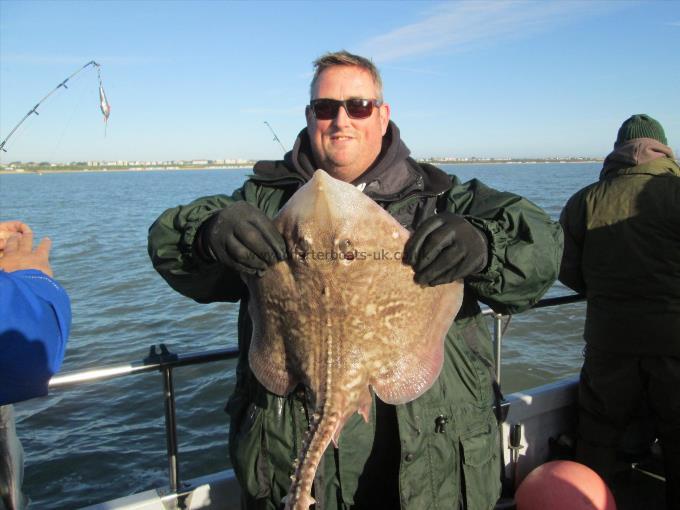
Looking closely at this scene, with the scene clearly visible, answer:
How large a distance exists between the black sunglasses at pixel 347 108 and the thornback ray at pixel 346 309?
679 millimetres

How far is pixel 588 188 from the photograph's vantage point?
4430 millimetres

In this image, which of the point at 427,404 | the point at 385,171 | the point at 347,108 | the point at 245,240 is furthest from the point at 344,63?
the point at 427,404

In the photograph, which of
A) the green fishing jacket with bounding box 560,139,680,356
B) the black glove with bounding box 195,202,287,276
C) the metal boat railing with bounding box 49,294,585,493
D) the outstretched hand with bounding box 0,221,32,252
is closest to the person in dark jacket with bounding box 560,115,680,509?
the green fishing jacket with bounding box 560,139,680,356

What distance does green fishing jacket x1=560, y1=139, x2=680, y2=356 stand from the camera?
13.0 feet

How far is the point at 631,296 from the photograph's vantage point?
13.4 feet

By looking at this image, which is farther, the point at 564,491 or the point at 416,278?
the point at 564,491

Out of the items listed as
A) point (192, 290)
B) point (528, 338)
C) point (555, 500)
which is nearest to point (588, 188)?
point (555, 500)

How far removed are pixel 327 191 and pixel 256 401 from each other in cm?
105

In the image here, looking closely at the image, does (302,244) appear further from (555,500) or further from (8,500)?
(555,500)

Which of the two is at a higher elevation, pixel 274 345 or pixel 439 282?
pixel 439 282

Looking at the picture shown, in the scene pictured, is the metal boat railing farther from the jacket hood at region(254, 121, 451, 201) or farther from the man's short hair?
the man's short hair

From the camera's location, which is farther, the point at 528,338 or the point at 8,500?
the point at 528,338

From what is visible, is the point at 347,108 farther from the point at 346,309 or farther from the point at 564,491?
the point at 564,491

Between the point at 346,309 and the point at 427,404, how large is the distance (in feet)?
1.92
